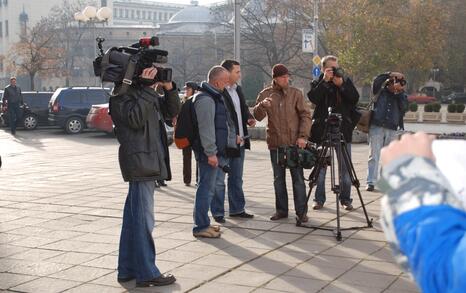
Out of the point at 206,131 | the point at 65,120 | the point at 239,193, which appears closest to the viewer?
the point at 206,131

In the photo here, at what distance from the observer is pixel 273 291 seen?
529cm

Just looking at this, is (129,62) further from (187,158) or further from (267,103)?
(187,158)

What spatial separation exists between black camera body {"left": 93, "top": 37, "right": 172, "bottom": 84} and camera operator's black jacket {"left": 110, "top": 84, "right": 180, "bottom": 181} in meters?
0.13

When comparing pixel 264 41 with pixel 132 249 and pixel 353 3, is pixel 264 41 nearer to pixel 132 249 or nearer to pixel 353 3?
pixel 353 3

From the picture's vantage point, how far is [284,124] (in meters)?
8.21

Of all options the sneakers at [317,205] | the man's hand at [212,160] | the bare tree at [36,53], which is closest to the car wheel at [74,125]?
the sneakers at [317,205]

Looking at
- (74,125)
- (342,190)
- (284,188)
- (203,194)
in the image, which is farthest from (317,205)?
(74,125)

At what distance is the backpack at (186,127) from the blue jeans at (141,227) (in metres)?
1.90

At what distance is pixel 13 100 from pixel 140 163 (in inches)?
816

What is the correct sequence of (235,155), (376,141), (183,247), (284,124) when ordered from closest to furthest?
(183,247), (235,155), (284,124), (376,141)

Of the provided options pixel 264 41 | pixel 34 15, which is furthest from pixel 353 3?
pixel 34 15

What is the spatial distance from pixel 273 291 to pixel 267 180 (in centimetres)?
684

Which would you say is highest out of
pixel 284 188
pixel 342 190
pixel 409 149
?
pixel 409 149

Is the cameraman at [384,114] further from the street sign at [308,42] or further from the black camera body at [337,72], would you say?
the street sign at [308,42]
